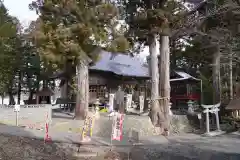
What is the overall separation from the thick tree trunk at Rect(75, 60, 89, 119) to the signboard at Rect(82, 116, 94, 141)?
3725 mm

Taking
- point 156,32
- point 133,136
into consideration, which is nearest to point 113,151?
point 133,136

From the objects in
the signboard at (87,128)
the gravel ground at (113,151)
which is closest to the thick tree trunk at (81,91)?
the signboard at (87,128)

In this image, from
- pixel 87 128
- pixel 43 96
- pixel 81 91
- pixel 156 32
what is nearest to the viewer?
pixel 87 128

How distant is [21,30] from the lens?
28.3m

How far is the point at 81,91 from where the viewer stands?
50.9 feet

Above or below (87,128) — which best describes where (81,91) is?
above

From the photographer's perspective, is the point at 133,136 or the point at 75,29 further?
the point at 75,29

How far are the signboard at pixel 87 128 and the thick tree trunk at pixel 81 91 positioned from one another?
3725mm

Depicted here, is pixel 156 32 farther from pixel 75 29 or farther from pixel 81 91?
pixel 81 91

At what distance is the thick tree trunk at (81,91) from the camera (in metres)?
15.4

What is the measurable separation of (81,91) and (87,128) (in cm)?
473

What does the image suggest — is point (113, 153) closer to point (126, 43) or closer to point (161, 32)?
point (126, 43)

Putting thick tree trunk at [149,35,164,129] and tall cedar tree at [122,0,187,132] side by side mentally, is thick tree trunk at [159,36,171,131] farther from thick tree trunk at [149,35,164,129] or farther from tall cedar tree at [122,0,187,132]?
thick tree trunk at [149,35,164,129]

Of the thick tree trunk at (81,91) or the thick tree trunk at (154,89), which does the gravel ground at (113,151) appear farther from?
the thick tree trunk at (81,91)
